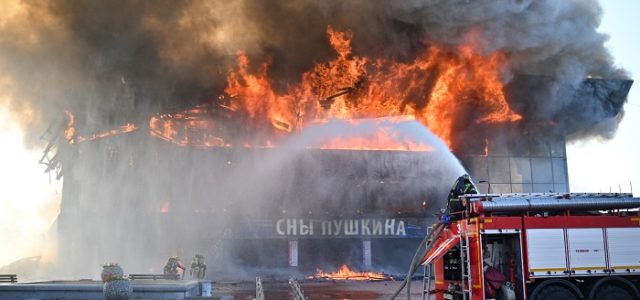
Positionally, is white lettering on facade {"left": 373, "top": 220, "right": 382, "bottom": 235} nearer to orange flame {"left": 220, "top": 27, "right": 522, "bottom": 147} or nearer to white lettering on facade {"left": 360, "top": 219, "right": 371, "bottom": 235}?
white lettering on facade {"left": 360, "top": 219, "right": 371, "bottom": 235}

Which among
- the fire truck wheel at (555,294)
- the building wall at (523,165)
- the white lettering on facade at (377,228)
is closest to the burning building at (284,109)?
the white lettering on facade at (377,228)

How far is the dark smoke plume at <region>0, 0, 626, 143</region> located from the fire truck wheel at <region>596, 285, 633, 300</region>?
17199 mm

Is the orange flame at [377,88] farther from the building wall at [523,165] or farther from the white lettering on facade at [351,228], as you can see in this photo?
the white lettering on facade at [351,228]

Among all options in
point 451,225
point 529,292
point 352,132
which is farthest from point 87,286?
point 352,132

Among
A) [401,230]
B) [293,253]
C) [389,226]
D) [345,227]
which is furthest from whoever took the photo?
[401,230]

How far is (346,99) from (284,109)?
3.91m

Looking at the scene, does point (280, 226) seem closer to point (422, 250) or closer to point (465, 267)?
point (422, 250)

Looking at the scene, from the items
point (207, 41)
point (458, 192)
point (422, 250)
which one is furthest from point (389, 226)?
point (458, 192)

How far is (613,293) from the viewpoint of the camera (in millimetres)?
11477

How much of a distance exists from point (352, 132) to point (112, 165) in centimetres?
1477

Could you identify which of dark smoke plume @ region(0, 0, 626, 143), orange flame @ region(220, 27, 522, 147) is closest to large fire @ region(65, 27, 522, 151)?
orange flame @ region(220, 27, 522, 147)

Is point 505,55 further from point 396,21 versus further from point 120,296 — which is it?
point 120,296

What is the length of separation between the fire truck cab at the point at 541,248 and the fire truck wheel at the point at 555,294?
0.02 metres

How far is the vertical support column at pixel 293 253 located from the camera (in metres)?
31.5
